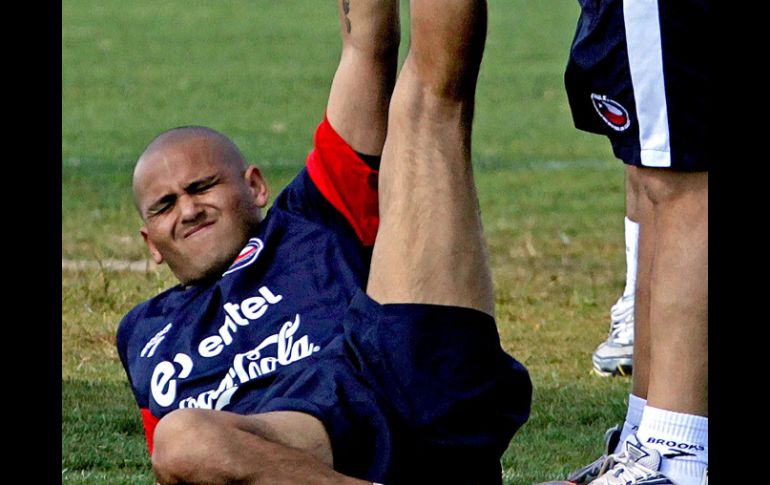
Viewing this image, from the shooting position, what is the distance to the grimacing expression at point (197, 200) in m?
3.75

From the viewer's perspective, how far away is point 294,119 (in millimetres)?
13211

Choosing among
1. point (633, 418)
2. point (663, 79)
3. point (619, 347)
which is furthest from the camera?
point (619, 347)

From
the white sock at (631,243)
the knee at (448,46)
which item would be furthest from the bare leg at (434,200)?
the white sock at (631,243)

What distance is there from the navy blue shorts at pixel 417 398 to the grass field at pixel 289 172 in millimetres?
693

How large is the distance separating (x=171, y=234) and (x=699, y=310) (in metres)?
1.27

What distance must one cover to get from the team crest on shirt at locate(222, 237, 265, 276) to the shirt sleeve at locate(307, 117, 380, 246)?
204 mm

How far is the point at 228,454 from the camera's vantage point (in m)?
2.92

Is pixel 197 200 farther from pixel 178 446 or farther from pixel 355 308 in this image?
pixel 178 446

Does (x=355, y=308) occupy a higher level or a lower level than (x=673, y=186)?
lower

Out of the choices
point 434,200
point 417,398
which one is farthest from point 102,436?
point 434,200

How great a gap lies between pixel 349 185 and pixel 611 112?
0.63 metres

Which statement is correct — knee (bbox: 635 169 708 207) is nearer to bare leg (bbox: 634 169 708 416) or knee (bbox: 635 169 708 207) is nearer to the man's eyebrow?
bare leg (bbox: 634 169 708 416)

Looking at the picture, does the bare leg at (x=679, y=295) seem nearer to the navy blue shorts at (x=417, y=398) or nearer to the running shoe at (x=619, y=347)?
the navy blue shorts at (x=417, y=398)
